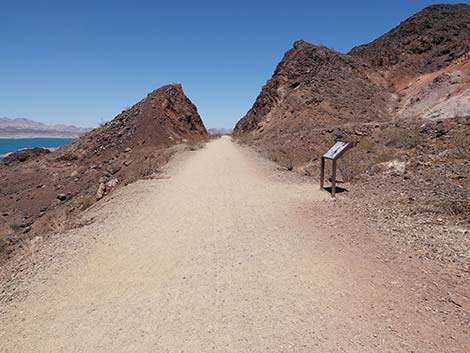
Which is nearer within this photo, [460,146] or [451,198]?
[451,198]

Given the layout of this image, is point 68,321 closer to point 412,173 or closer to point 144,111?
point 412,173

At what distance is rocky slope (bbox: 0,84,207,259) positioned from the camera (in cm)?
1372

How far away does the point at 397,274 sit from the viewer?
4.53 metres

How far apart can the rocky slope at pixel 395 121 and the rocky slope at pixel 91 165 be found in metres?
7.29

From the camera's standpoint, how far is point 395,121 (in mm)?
17844

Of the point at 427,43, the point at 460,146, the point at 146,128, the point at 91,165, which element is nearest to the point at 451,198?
the point at 460,146

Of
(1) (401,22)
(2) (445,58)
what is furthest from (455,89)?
(1) (401,22)

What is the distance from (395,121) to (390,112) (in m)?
12.0

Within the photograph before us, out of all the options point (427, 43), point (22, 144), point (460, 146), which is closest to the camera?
point (460, 146)

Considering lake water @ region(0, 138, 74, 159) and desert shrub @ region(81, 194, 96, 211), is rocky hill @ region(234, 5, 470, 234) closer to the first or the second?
desert shrub @ region(81, 194, 96, 211)

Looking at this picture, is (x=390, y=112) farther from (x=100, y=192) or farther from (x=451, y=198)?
(x=100, y=192)

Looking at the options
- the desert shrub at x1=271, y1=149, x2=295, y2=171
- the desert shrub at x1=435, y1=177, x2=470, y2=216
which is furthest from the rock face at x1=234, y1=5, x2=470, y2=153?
the desert shrub at x1=435, y1=177, x2=470, y2=216

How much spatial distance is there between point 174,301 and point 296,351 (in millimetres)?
1601

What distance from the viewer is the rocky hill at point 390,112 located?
28.3 feet
